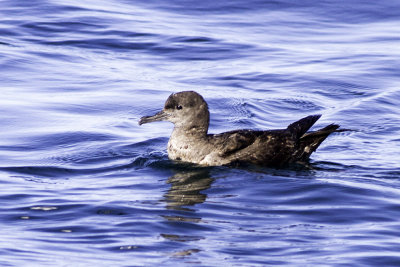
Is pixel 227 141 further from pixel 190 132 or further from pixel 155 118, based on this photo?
pixel 155 118

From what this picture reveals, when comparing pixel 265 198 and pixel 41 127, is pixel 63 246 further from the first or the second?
pixel 41 127

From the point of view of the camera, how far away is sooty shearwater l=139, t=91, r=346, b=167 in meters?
10.8

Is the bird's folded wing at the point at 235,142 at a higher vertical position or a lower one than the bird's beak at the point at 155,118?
lower

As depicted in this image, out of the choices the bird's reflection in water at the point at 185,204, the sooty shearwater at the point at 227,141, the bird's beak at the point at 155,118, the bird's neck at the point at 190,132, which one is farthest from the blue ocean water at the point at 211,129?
the bird's beak at the point at 155,118

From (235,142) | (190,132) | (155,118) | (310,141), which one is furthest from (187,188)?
(310,141)

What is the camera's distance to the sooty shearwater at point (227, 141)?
10758mm

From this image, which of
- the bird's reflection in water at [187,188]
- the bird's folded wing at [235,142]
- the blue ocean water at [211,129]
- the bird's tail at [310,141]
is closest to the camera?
the blue ocean water at [211,129]

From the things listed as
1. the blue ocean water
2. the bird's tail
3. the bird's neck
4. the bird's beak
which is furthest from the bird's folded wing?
the bird's beak

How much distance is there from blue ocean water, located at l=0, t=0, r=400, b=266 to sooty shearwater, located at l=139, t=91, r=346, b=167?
224 millimetres

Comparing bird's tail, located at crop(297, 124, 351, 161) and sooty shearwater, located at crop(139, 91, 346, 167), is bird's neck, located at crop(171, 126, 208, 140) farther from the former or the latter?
bird's tail, located at crop(297, 124, 351, 161)

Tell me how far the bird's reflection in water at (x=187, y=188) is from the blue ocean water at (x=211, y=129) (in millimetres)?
29

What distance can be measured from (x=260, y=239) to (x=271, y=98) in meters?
7.09

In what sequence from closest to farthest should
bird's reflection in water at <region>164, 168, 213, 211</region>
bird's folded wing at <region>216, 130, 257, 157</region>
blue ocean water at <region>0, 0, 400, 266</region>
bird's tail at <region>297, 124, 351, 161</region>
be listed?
blue ocean water at <region>0, 0, 400, 266</region>, bird's reflection in water at <region>164, 168, 213, 211</region>, bird's folded wing at <region>216, 130, 257, 157</region>, bird's tail at <region>297, 124, 351, 161</region>

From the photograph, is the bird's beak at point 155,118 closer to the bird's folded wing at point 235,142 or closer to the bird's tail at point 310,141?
the bird's folded wing at point 235,142
